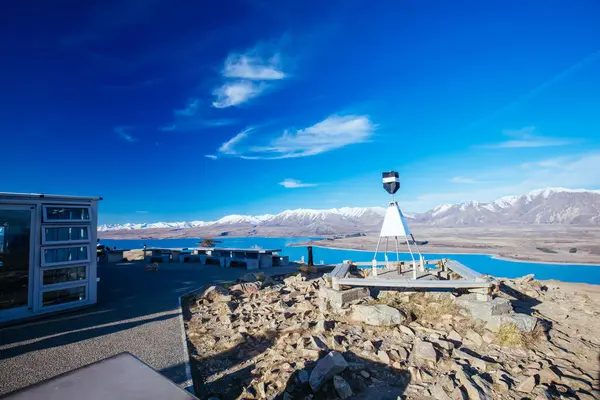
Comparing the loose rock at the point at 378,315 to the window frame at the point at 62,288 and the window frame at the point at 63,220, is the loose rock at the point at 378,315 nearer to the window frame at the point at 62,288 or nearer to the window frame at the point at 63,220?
the window frame at the point at 62,288

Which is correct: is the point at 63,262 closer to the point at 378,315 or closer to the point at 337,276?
the point at 337,276

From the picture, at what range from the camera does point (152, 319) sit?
10633mm

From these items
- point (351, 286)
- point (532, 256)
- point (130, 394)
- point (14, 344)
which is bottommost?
point (532, 256)

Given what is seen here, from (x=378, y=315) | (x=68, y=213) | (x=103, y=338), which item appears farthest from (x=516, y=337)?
(x=68, y=213)

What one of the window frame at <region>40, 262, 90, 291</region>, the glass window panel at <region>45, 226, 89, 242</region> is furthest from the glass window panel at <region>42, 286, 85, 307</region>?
the glass window panel at <region>45, 226, 89, 242</region>

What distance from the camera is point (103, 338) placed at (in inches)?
352

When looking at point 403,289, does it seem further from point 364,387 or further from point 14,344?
point 14,344

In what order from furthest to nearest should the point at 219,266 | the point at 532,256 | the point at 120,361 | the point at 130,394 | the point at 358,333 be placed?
1. the point at 532,256
2. the point at 219,266
3. the point at 358,333
4. the point at 120,361
5. the point at 130,394

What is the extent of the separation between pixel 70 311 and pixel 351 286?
10930 millimetres

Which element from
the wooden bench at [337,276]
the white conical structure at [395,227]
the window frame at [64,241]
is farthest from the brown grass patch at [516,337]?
the window frame at [64,241]

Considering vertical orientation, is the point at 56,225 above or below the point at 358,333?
above

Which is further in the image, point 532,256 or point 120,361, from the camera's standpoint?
point 532,256

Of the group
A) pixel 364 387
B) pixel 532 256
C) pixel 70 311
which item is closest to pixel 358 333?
pixel 364 387

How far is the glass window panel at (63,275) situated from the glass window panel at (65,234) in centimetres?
118
